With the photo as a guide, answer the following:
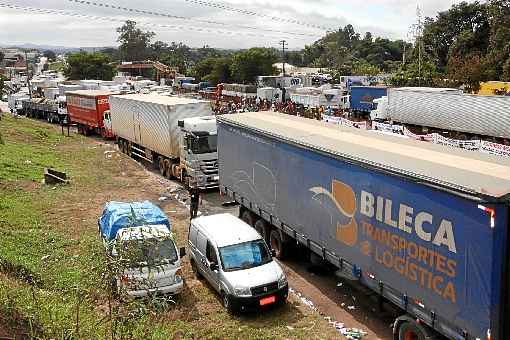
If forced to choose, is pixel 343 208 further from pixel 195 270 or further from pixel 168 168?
pixel 168 168

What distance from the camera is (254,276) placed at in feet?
34.8

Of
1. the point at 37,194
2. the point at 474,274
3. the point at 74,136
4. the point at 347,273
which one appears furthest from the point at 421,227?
the point at 74,136

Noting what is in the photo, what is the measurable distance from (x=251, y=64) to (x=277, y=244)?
242 feet

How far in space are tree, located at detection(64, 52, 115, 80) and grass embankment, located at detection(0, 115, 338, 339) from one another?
73854mm

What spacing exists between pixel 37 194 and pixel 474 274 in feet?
57.7

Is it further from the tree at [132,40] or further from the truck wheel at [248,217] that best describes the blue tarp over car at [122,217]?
the tree at [132,40]

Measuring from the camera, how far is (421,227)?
787 cm

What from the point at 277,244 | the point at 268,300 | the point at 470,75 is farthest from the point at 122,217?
the point at 470,75

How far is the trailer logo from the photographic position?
31.9ft

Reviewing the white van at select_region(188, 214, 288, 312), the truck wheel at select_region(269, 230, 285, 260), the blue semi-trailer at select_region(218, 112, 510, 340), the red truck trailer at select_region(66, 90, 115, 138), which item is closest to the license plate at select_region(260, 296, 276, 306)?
the white van at select_region(188, 214, 288, 312)

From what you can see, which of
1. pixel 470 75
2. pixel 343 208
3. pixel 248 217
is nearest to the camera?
pixel 343 208

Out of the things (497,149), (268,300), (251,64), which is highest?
(251,64)

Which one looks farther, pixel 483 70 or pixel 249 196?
pixel 483 70

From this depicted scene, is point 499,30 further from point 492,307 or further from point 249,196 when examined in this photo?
point 492,307
